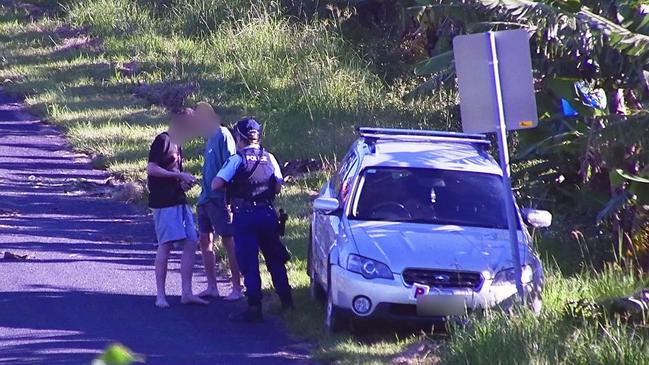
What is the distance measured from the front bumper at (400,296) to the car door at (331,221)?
625 millimetres

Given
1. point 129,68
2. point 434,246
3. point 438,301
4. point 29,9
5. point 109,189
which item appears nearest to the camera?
point 438,301

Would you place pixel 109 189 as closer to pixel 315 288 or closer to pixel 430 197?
pixel 315 288

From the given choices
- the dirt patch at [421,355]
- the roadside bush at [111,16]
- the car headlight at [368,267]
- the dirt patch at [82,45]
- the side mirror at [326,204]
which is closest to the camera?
the dirt patch at [421,355]

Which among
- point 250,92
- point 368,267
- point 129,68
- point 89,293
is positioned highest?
point 129,68

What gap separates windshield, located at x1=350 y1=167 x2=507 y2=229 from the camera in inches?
386

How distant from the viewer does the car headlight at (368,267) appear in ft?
29.4

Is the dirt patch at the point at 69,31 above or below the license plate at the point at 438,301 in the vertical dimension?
above

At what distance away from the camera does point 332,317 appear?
30.4ft

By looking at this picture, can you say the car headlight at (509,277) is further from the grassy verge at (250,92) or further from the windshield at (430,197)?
the windshield at (430,197)

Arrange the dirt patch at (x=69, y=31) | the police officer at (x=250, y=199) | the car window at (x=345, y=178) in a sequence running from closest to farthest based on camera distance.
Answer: the police officer at (x=250, y=199) < the car window at (x=345, y=178) < the dirt patch at (x=69, y=31)

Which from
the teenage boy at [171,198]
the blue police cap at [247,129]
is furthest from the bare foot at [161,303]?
the blue police cap at [247,129]

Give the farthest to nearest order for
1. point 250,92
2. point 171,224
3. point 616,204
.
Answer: point 250,92 → point 616,204 → point 171,224

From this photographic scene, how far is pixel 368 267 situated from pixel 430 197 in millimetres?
1177

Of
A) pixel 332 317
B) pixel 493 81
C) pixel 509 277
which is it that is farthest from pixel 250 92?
pixel 493 81
